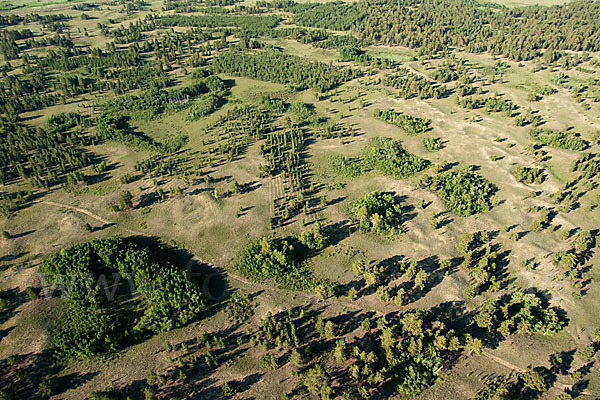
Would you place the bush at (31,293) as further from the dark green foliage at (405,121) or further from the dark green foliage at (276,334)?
the dark green foliage at (405,121)

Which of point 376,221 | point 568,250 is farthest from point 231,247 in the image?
point 568,250

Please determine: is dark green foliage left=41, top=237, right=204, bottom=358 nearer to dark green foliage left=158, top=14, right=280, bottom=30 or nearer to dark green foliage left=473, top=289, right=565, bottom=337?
dark green foliage left=473, top=289, right=565, bottom=337

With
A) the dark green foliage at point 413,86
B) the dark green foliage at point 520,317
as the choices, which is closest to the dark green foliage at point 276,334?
the dark green foliage at point 520,317

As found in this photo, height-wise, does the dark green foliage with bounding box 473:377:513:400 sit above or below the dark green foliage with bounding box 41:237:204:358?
below

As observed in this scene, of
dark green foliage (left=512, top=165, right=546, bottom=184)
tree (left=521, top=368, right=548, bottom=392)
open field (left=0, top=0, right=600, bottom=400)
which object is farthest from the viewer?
dark green foliage (left=512, top=165, right=546, bottom=184)

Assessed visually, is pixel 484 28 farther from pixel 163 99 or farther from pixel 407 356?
pixel 407 356

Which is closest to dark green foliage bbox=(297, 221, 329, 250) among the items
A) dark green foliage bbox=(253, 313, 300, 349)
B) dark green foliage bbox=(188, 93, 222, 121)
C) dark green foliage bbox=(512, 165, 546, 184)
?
dark green foliage bbox=(253, 313, 300, 349)

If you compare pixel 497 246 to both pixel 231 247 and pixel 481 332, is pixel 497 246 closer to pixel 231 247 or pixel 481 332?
pixel 481 332
